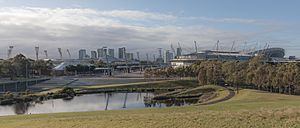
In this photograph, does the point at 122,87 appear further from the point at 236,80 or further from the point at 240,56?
the point at 240,56

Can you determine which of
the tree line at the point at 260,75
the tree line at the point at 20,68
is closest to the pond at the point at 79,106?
the tree line at the point at 260,75

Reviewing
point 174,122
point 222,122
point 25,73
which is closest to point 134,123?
point 174,122

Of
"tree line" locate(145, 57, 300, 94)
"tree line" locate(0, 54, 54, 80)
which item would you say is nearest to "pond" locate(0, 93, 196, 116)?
"tree line" locate(145, 57, 300, 94)

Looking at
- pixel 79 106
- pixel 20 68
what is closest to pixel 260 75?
pixel 79 106

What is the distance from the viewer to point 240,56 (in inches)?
7539

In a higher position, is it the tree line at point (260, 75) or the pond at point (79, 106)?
the tree line at point (260, 75)

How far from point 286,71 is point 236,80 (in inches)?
395

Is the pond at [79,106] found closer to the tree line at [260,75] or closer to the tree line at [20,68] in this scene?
the tree line at [260,75]

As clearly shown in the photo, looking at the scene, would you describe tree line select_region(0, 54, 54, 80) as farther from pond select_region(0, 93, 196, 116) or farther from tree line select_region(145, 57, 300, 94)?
tree line select_region(145, 57, 300, 94)

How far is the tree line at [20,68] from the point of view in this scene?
99.8 metres

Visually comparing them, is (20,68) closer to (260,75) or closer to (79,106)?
(79,106)

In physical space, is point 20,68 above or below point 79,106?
above

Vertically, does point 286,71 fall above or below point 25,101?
above

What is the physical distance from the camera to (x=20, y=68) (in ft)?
357
